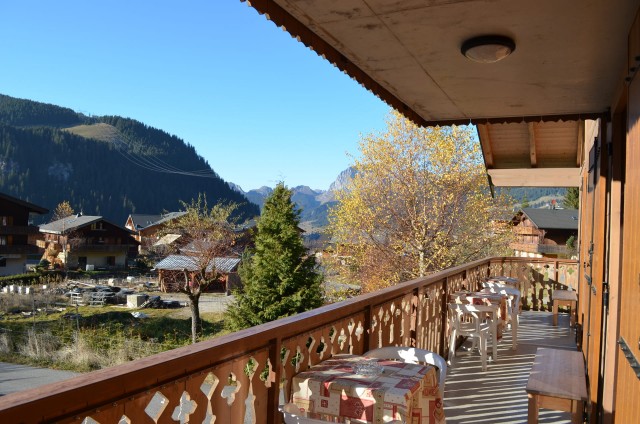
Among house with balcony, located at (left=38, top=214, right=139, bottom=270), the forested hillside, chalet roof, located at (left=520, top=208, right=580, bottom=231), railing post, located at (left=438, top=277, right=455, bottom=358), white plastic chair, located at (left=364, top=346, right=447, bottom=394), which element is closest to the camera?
white plastic chair, located at (left=364, top=346, right=447, bottom=394)

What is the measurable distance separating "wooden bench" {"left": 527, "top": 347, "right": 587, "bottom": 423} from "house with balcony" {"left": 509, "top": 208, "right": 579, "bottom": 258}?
34.8 metres

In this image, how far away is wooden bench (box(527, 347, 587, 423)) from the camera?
326 cm

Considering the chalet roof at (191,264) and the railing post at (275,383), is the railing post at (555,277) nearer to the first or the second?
the railing post at (275,383)

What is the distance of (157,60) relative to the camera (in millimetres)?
134000

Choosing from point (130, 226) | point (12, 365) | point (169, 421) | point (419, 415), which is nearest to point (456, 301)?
point (419, 415)

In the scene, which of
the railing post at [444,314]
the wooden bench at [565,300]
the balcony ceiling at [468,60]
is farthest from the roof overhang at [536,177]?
the balcony ceiling at [468,60]

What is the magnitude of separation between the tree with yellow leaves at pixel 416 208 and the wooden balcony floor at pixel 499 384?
8.60 metres

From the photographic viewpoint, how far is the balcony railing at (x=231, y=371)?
1.28 m

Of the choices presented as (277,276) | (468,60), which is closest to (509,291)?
(468,60)

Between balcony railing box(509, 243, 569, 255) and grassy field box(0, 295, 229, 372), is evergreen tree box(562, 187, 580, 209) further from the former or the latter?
grassy field box(0, 295, 229, 372)

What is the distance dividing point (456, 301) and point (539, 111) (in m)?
2.40

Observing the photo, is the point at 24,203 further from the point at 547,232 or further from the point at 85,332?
the point at 547,232

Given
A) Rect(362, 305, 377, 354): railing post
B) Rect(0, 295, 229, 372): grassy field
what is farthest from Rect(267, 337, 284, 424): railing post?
Rect(0, 295, 229, 372): grassy field

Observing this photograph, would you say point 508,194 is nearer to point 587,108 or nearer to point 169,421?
point 587,108
